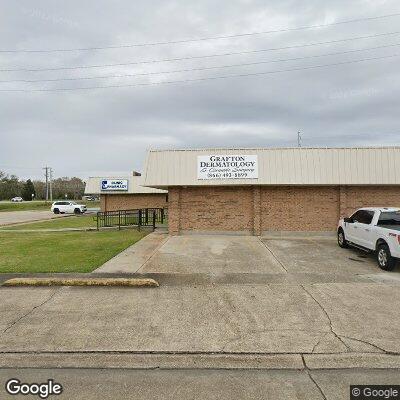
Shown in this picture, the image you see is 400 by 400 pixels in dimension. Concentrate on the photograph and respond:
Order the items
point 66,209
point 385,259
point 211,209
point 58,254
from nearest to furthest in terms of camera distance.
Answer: point 385,259 < point 58,254 < point 211,209 < point 66,209

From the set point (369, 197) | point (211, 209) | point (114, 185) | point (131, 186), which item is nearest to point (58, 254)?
point (211, 209)

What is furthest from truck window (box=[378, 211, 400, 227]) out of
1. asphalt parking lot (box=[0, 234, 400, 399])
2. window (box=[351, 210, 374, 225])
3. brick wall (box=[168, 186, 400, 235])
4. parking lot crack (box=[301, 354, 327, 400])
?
parking lot crack (box=[301, 354, 327, 400])

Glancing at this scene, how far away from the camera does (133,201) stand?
1320 inches

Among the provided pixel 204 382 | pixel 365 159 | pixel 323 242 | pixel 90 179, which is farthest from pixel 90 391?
pixel 90 179

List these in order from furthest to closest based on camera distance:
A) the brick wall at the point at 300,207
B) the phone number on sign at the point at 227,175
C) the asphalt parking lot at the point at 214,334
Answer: the brick wall at the point at 300,207, the phone number on sign at the point at 227,175, the asphalt parking lot at the point at 214,334

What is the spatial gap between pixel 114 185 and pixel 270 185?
2125 cm

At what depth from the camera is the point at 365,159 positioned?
1460 cm

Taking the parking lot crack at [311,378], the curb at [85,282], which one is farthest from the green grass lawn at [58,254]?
the parking lot crack at [311,378]

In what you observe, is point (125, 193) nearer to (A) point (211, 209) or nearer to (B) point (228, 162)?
(A) point (211, 209)

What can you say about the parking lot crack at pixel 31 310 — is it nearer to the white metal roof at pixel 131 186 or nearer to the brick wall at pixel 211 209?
the brick wall at pixel 211 209

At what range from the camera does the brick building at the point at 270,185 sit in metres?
14.6

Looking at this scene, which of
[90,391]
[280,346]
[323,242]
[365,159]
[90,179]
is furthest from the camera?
[90,179]

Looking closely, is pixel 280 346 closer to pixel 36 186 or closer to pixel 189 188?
pixel 189 188

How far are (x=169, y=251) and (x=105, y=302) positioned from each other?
16.9ft
